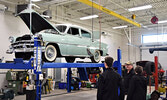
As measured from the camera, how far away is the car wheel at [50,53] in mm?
5625

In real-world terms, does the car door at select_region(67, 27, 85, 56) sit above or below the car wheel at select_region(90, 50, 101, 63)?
above

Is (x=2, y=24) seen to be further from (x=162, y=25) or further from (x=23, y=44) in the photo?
(x=162, y=25)

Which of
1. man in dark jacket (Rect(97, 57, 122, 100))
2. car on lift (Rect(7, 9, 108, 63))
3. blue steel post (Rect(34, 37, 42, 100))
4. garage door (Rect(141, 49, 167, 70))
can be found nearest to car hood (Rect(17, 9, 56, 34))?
car on lift (Rect(7, 9, 108, 63))

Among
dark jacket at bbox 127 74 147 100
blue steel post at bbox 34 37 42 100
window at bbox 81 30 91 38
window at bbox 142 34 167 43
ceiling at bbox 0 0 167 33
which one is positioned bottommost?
dark jacket at bbox 127 74 147 100

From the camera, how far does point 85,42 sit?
7504 millimetres

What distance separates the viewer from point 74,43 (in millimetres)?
6902

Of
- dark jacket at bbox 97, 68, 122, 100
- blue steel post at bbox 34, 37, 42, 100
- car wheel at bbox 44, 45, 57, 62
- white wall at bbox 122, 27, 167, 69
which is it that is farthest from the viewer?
white wall at bbox 122, 27, 167, 69

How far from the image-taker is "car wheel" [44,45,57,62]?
18.5ft

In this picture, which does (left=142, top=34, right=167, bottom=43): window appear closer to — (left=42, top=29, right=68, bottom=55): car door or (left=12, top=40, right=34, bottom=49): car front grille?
(left=42, top=29, right=68, bottom=55): car door

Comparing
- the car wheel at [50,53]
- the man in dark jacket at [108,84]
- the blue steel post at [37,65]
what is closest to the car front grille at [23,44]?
the car wheel at [50,53]

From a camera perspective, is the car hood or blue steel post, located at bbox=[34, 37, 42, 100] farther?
the car hood

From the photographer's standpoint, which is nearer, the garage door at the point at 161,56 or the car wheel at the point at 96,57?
the car wheel at the point at 96,57

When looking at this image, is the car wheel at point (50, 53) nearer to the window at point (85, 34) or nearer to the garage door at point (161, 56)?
the window at point (85, 34)

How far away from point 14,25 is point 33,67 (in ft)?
28.3
